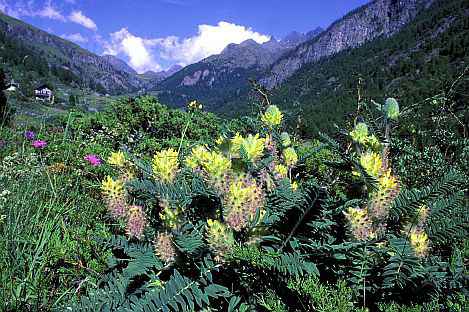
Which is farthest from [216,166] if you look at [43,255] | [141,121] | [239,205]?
[141,121]

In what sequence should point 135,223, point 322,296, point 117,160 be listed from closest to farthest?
1. point 322,296
2. point 135,223
3. point 117,160

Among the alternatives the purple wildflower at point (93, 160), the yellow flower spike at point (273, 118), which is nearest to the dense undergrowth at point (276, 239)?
the yellow flower spike at point (273, 118)

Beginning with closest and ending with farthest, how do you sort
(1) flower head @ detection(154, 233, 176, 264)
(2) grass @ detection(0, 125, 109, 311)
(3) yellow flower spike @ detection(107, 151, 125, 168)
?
1. (1) flower head @ detection(154, 233, 176, 264)
2. (3) yellow flower spike @ detection(107, 151, 125, 168)
3. (2) grass @ detection(0, 125, 109, 311)

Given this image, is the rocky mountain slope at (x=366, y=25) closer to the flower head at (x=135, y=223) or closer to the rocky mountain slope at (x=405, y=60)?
the rocky mountain slope at (x=405, y=60)

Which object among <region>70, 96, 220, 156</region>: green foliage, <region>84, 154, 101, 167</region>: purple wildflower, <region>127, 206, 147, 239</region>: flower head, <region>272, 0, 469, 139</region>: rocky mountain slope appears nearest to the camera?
<region>127, 206, 147, 239</region>: flower head

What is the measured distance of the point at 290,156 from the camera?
226 cm

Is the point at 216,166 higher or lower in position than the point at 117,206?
higher

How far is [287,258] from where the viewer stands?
1424 millimetres

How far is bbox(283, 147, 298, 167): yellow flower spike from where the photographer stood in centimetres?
225

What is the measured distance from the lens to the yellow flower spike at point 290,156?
2.25 metres

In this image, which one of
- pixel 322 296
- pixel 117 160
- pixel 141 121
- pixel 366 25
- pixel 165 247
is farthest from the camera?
pixel 366 25

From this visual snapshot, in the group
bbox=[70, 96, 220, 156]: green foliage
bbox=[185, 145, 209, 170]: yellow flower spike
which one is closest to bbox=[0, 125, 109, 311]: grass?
bbox=[185, 145, 209, 170]: yellow flower spike

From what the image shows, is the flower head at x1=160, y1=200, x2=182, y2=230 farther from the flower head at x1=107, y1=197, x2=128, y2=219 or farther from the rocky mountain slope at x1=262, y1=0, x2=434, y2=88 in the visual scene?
the rocky mountain slope at x1=262, y1=0, x2=434, y2=88

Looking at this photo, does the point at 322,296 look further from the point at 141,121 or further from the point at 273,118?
the point at 141,121
